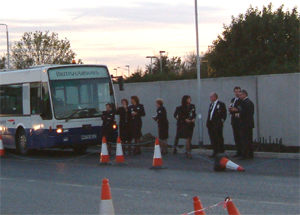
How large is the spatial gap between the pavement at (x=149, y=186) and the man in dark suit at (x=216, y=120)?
464mm

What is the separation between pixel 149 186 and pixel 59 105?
718 cm

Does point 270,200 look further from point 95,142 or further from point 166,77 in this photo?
point 166,77

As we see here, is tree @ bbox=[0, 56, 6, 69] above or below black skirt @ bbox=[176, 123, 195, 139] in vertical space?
above

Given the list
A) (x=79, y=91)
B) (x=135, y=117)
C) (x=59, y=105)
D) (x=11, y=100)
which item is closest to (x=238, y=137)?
(x=135, y=117)

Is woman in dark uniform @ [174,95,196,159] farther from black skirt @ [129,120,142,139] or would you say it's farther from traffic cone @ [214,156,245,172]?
traffic cone @ [214,156,245,172]

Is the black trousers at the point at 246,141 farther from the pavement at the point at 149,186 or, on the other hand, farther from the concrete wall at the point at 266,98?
the concrete wall at the point at 266,98

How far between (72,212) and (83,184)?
3.22m

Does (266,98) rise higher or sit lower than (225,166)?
higher

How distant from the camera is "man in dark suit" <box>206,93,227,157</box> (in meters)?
16.1

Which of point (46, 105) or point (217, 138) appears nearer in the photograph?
point (217, 138)

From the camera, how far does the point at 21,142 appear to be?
19547mm

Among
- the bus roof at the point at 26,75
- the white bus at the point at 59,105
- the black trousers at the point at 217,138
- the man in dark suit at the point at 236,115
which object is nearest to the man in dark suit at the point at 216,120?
the black trousers at the point at 217,138

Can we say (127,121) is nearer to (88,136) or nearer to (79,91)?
(88,136)

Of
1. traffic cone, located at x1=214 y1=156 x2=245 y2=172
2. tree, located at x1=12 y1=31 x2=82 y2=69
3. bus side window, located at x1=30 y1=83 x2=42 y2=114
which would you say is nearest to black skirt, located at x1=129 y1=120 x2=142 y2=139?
bus side window, located at x1=30 y1=83 x2=42 y2=114
